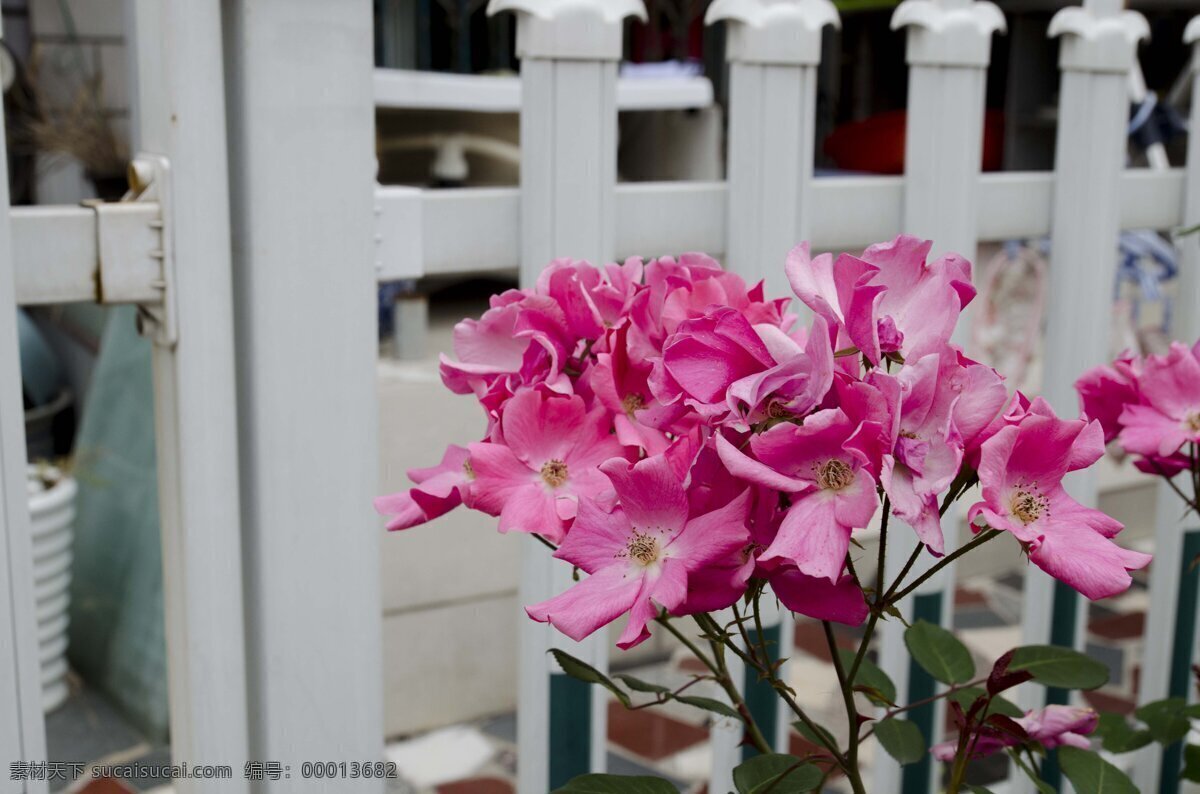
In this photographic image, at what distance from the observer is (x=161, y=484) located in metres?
0.96

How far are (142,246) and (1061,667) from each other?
63 centimetres

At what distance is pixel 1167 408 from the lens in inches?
32.5

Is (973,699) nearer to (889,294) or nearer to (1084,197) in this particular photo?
(889,294)

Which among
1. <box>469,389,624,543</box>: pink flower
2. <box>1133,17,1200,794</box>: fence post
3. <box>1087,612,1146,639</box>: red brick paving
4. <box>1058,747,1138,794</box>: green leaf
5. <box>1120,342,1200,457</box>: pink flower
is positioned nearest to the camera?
<box>469,389,624,543</box>: pink flower

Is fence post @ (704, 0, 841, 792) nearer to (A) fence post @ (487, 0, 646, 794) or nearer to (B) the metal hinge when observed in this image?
(A) fence post @ (487, 0, 646, 794)

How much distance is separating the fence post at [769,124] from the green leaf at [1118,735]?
42 cm

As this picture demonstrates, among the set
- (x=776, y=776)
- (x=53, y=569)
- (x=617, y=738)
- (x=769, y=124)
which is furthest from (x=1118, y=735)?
(x=53, y=569)

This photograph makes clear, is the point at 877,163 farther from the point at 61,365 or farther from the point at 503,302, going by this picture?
the point at 503,302

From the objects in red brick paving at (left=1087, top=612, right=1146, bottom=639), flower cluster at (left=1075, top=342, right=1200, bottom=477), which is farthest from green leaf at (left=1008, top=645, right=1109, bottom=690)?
red brick paving at (left=1087, top=612, right=1146, bottom=639)

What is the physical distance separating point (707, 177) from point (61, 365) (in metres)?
1.92

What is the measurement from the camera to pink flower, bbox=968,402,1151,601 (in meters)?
0.51

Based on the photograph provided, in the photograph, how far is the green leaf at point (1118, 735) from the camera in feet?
3.03

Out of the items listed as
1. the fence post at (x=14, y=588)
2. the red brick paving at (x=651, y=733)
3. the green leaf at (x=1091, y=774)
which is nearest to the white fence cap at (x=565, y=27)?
the fence post at (x=14, y=588)

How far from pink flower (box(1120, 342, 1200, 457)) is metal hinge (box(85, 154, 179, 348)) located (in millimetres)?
613
